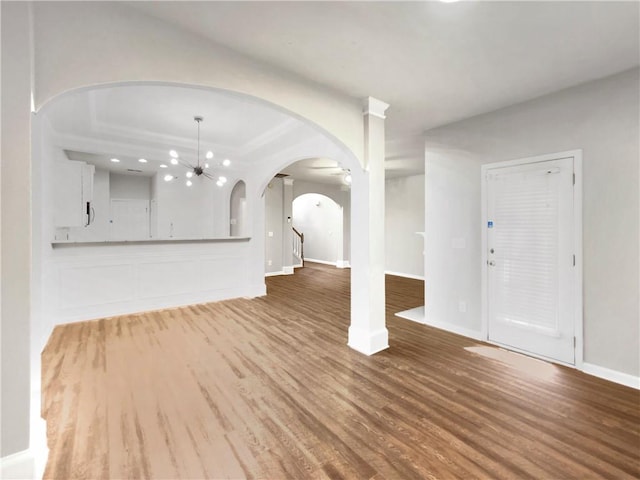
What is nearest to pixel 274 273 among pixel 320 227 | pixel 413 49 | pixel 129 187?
pixel 320 227

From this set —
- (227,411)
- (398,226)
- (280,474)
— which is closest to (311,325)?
(227,411)

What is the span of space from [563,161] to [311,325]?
3.55 metres

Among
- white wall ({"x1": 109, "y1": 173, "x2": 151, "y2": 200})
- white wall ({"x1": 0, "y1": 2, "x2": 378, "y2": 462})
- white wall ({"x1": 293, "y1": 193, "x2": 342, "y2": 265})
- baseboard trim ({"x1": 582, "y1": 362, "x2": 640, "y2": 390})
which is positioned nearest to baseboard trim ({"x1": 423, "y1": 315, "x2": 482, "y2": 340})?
baseboard trim ({"x1": 582, "y1": 362, "x2": 640, "y2": 390})

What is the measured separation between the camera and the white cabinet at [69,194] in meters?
4.41

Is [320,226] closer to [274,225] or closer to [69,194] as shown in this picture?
[274,225]

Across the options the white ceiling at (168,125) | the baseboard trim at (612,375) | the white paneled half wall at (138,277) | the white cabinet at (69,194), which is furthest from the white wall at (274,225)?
the baseboard trim at (612,375)

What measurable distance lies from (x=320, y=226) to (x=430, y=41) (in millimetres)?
9750

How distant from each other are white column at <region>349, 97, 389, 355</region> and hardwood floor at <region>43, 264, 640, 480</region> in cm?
26

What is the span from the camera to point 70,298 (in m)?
4.09

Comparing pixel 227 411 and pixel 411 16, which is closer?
pixel 411 16

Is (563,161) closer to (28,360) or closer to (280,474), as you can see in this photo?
(280,474)

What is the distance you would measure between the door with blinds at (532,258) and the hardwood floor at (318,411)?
1.12ft

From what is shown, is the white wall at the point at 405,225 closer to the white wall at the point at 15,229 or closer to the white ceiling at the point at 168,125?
the white ceiling at the point at 168,125

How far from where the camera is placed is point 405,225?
28.1 ft
